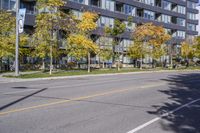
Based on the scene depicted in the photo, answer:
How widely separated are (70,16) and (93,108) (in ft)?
113

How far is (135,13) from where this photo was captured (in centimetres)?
8119

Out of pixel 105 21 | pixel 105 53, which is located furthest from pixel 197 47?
pixel 105 53

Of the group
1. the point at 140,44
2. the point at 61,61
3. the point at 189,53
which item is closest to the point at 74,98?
the point at 61,61

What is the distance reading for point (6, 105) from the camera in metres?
13.9

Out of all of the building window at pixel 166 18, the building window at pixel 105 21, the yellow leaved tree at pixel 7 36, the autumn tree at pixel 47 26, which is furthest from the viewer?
the building window at pixel 166 18

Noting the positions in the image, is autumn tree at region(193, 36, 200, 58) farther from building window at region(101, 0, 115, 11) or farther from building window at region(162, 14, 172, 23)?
building window at region(101, 0, 115, 11)

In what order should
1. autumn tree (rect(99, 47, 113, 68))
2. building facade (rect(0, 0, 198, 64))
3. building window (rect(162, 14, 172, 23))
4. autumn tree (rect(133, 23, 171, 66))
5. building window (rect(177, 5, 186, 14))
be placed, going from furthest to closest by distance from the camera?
1. building window (rect(177, 5, 186, 14))
2. building window (rect(162, 14, 172, 23))
3. autumn tree (rect(133, 23, 171, 66))
4. building facade (rect(0, 0, 198, 64))
5. autumn tree (rect(99, 47, 113, 68))

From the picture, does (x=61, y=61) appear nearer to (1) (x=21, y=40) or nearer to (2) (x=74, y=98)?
(1) (x=21, y=40)

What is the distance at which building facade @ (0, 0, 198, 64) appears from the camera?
63.8 meters

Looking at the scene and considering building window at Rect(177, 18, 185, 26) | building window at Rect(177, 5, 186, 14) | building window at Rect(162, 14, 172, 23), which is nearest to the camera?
building window at Rect(162, 14, 172, 23)

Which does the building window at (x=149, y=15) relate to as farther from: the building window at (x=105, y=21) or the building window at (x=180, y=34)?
the building window at (x=105, y=21)

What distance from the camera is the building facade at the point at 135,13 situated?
6381 cm

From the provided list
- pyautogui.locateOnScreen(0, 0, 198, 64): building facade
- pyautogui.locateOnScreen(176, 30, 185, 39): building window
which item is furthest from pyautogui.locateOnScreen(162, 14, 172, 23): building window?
pyautogui.locateOnScreen(176, 30, 185, 39): building window

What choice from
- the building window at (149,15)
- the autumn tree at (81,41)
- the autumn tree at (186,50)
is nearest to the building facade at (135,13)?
the building window at (149,15)
